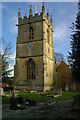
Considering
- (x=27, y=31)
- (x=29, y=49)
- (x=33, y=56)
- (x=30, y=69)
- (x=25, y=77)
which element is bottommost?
(x=25, y=77)

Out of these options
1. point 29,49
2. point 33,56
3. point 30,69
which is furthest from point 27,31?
point 30,69

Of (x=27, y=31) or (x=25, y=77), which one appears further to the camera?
(x=27, y=31)

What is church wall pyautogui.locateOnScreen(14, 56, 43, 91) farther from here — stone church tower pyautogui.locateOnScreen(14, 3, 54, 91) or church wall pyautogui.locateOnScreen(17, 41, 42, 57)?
church wall pyautogui.locateOnScreen(17, 41, 42, 57)

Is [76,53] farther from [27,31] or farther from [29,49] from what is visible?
[27,31]

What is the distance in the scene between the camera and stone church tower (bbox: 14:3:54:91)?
3083 cm

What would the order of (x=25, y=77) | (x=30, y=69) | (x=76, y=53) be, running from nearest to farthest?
(x=76, y=53), (x=25, y=77), (x=30, y=69)

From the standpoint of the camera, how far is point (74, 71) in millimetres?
9125

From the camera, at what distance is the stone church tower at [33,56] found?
30828mm

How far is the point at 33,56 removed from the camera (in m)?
32.3

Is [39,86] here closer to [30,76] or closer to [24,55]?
[30,76]

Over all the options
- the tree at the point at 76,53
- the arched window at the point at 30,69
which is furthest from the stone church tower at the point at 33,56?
the tree at the point at 76,53

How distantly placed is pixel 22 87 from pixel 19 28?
45.7 feet

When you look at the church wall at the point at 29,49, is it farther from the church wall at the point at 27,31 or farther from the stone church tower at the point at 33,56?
the church wall at the point at 27,31

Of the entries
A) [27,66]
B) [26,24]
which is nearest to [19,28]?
[26,24]
